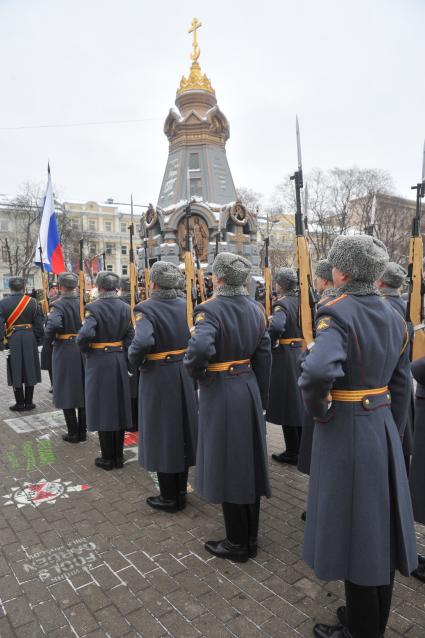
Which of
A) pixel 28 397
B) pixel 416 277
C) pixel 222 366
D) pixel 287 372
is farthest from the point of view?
pixel 28 397

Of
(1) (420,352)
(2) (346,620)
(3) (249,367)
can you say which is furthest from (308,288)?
(2) (346,620)

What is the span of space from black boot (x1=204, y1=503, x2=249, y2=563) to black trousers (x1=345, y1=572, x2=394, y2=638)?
3.58 feet

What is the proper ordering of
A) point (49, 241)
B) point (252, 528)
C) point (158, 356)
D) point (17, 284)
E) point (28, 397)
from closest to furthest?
point (252, 528) < point (158, 356) < point (17, 284) < point (28, 397) < point (49, 241)

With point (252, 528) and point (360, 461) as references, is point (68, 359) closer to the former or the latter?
point (252, 528)

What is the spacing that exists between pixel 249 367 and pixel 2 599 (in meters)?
2.29

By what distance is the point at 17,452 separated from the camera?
5688 mm

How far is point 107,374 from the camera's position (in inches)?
203

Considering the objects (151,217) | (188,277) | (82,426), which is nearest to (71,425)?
(82,426)

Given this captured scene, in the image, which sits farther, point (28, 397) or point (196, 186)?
point (196, 186)

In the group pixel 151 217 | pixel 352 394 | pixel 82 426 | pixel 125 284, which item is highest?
pixel 151 217

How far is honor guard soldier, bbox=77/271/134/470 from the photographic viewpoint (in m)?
5.06

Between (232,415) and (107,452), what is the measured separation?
244 centimetres

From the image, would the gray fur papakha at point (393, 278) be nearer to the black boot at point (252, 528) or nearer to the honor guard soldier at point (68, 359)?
the black boot at point (252, 528)

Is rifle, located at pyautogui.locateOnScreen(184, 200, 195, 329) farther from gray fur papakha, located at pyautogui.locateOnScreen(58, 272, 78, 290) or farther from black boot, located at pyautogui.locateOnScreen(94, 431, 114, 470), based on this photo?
gray fur papakha, located at pyautogui.locateOnScreen(58, 272, 78, 290)
